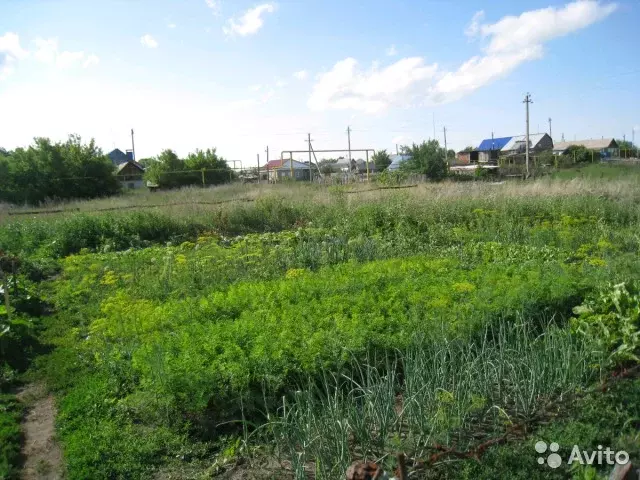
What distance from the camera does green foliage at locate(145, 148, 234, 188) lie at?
27.6 meters

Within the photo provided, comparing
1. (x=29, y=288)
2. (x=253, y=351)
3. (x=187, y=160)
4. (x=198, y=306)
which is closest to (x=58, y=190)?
(x=187, y=160)

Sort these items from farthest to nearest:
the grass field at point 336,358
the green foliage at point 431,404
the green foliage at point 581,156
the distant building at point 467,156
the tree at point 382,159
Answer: the distant building at point 467,156, the tree at point 382,159, the green foliage at point 581,156, the grass field at point 336,358, the green foliage at point 431,404

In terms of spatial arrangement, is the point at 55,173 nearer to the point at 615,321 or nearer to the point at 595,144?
the point at 615,321

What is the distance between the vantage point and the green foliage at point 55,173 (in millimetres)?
21641

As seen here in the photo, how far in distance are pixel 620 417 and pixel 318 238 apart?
7.70 m

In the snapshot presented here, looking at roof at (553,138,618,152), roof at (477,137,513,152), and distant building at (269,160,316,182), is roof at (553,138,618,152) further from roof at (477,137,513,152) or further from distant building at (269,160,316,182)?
distant building at (269,160,316,182)

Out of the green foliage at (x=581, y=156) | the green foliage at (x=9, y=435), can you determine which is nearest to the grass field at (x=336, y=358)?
the green foliage at (x=9, y=435)

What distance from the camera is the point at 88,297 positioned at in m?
7.87

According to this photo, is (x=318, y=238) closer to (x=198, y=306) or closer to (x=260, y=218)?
(x=260, y=218)

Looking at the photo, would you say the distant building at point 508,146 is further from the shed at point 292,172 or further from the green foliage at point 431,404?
the green foliage at point 431,404

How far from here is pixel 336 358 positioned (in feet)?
14.2

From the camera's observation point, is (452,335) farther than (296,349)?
Yes

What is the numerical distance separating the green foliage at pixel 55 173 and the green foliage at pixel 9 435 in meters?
17.6

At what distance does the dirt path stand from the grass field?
0.11 meters
